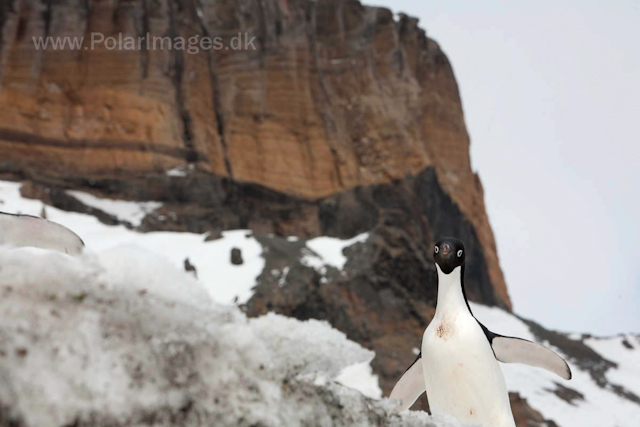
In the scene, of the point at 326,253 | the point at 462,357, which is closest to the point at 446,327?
the point at 462,357

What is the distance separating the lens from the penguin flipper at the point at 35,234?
5.98 ft

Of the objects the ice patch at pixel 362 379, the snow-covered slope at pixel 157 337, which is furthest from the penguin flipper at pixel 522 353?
the ice patch at pixel 362 379

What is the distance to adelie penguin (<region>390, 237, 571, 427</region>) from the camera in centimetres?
335

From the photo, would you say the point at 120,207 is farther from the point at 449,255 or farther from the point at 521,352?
the point at 521,352

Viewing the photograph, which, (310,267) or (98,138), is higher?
(98,138)

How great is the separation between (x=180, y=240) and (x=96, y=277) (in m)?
13.9

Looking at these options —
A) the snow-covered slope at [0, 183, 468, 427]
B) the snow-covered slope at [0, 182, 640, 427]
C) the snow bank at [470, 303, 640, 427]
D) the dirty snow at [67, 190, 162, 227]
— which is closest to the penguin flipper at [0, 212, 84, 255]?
Result: the snow-covered slope at [0, 182, 640, 427]

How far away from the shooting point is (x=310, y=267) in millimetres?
14234

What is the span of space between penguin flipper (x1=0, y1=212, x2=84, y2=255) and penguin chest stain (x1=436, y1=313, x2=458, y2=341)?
2273mm

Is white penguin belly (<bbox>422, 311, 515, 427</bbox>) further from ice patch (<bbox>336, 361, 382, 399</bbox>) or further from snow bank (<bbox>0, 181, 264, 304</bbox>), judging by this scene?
snow bank (<bbox>0, 181, 264, 304</bbox>)

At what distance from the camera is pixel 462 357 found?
3.41m

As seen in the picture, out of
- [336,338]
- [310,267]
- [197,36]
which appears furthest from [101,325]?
[197,36]

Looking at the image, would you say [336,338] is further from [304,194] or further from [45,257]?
[304,194]

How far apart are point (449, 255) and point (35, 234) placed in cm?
253
